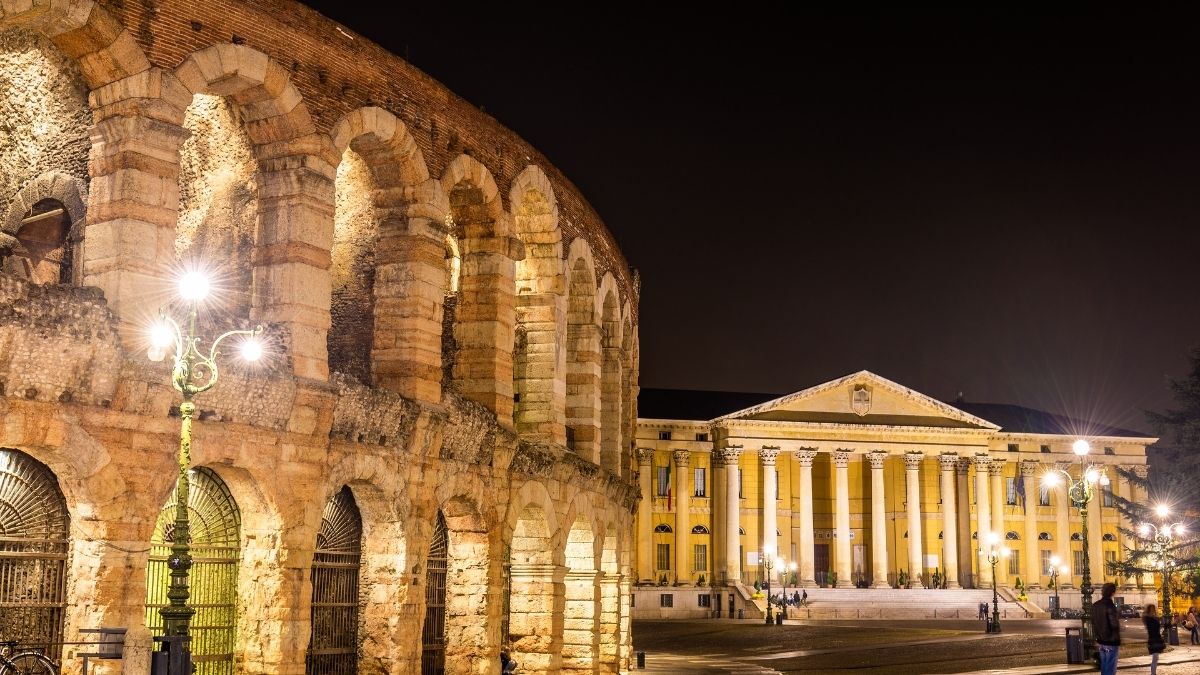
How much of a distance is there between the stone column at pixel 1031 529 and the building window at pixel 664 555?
1923 cm

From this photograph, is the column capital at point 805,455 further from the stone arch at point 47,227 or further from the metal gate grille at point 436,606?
the stone arch at point 47,227

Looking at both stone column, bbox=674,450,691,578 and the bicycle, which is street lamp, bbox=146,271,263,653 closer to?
the bicycle

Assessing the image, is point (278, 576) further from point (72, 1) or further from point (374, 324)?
point (72, 1)

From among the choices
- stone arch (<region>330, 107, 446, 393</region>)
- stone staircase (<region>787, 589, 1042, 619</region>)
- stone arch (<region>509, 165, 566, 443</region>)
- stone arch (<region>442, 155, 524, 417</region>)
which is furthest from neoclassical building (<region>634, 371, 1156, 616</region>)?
stone arch (<region>330, 107, 446, 393</region>)

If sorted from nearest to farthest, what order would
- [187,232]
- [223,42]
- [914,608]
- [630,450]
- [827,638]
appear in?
[223,42] < [187,232] < [630,450] < [827,638] < [914,608]

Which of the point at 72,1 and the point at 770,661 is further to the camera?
the point at 770,661

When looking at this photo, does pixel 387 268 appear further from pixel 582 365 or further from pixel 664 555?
pixel 664 555

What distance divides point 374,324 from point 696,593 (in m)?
50.6

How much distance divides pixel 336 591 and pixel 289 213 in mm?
4829

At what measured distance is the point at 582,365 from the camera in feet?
81.8

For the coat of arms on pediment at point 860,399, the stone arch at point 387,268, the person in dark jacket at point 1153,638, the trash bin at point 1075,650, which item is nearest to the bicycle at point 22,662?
the stone arch at point 387,268

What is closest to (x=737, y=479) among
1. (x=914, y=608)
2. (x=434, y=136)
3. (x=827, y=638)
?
(x=914, y=608)

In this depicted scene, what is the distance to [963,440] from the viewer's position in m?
A: 70.4

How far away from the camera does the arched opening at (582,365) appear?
2491 centimetres
